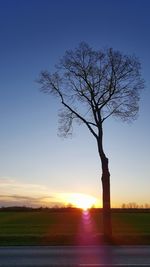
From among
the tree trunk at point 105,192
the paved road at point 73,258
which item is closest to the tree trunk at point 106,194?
the tree trunk at point 105,192

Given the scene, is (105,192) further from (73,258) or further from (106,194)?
(73,258)

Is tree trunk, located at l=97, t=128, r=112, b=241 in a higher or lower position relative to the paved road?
higher

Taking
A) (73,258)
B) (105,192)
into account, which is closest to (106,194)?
(105,192)

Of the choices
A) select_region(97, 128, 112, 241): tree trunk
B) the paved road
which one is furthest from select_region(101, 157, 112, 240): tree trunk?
the paved road

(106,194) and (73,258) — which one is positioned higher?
(106,194)

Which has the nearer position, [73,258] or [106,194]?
[73,258]

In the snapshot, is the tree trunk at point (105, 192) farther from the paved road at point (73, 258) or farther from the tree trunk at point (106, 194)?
the paved road at point (73, 258)

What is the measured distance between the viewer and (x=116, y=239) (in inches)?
929

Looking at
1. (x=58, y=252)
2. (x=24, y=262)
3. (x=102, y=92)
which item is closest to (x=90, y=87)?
(x=102, y=92)

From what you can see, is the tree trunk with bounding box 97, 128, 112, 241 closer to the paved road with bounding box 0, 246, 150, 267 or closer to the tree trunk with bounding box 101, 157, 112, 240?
the tree trunk with bounding box 101, 157, 112, 240

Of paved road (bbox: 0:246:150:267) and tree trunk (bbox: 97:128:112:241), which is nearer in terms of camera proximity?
paved road (bbox: 0:246:150:267)

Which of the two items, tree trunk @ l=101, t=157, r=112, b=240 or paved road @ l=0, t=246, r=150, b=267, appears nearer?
paved road @ l=0, t=246, r=150, b=267

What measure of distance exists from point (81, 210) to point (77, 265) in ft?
262

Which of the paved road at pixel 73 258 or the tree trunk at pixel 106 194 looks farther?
the tree trunk at pixel 106 194
